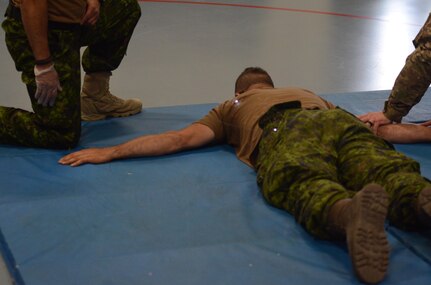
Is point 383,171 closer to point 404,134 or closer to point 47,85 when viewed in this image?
point 404,134

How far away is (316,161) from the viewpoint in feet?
7.13

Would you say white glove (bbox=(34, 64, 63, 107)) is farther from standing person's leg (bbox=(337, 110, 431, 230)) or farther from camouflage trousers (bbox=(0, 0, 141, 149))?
standing person's leg (bbox=(337, 110, 431, 230))

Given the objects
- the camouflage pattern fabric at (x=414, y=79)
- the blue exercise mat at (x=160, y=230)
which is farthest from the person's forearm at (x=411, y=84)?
the blue exercise mat at (x=160, y=230)

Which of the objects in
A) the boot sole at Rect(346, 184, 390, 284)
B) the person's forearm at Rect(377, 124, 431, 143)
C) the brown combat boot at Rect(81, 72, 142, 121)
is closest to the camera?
the boot sole at Rect(346, 184, 390, 284)

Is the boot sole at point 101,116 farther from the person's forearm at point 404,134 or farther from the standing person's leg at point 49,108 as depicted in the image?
the person's forearm at point 404,134

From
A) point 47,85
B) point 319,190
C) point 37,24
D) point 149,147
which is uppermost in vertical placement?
point 37,24

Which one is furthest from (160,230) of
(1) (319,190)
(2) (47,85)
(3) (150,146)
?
(2) (47,85)

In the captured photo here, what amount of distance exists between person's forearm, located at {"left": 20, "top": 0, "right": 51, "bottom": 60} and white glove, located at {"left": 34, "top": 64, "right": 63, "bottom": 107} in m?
0.06

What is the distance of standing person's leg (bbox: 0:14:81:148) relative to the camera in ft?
9.00

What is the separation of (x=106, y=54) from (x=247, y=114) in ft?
2.98

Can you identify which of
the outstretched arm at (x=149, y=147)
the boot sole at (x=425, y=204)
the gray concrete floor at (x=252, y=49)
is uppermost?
the boot sole at (x=425, y=204)

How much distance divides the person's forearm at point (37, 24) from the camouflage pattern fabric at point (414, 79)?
1533 millimetres

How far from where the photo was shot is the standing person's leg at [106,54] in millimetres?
3053

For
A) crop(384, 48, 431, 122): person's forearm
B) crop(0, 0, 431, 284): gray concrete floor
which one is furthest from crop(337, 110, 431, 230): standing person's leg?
crop(0, 0, 431, 284): gray concrete floor
